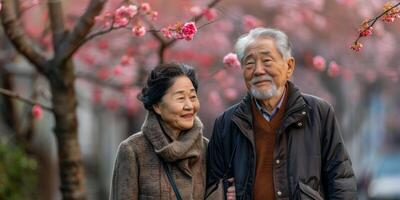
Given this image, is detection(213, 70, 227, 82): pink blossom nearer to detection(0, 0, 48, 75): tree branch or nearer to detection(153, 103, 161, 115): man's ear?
detection(0, 0, 48, 75): tree branch

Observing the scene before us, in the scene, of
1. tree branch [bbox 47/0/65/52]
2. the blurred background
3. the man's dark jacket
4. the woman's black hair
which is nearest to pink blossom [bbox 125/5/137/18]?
the blurred background

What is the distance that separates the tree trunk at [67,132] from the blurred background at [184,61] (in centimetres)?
57

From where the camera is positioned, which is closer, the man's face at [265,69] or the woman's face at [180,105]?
the man's face at [265,69]

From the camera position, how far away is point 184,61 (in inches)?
505

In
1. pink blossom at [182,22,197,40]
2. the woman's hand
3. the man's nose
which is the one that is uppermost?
pink blossom at [182,22,197,40]

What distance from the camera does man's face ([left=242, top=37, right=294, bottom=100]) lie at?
4.59m

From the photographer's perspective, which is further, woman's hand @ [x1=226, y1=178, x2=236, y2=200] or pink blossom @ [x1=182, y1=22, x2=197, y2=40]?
pink blossom @ [x1=182, y1=22, x2=197, y2=40]

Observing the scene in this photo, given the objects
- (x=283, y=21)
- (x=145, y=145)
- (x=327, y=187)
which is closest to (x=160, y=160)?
(x=145, y=145)

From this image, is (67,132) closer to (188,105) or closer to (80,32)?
(80,32)

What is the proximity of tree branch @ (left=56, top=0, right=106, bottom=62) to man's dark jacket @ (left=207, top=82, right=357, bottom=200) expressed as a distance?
225cm

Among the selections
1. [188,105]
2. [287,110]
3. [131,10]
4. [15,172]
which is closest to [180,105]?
[188,105]

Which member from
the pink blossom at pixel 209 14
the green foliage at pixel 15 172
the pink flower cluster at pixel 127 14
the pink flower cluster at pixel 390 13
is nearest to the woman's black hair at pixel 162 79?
the pink flower cluster at pixel 390 13

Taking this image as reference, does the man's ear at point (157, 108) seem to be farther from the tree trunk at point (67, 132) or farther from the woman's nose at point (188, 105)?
the tree trunk at point (67, 132)

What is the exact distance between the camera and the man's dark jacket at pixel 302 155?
14.8 ft
